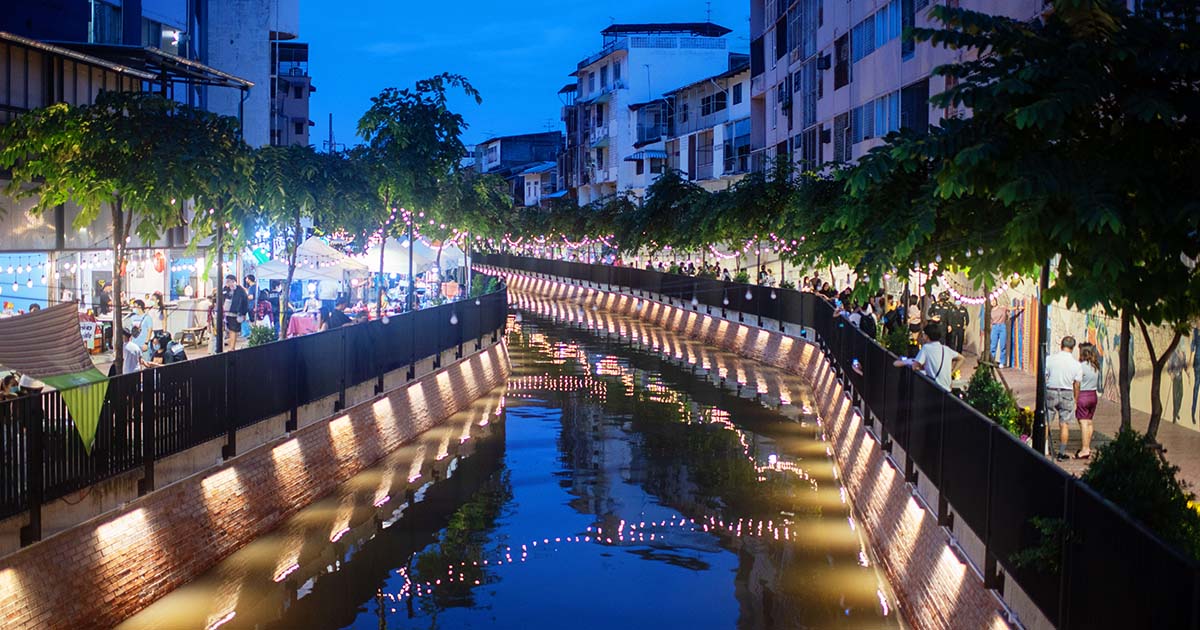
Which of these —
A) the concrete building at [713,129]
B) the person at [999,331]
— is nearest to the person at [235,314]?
the person at [999,331]

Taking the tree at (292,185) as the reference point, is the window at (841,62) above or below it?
above

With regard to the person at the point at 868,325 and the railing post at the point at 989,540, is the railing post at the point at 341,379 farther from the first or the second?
the person at the point at 868,325

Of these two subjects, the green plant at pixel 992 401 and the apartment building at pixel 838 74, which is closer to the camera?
the green plant at pixel 992 401

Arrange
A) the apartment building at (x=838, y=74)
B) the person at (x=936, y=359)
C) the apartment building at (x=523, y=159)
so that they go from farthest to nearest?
the apartment building at (x=523, y=159), the apartment building at (x=838, y=74), the person at (x=936, y=359)

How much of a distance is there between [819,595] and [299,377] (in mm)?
8118

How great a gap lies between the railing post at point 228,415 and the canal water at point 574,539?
1.11 m

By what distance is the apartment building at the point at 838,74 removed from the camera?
39.7m

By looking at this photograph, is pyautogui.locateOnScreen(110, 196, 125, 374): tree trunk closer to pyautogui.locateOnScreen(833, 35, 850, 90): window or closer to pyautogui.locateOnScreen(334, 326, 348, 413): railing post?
pyautogui.locateOnScreen(334, 326, 348, 413): railing post

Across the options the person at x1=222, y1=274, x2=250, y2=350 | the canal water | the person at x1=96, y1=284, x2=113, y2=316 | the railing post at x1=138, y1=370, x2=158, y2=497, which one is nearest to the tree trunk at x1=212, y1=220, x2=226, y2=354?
the canal water

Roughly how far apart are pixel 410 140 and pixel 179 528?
19.3 m

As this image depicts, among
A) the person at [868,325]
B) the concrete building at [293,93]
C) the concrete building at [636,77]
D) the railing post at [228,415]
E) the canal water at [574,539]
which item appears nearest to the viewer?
the canal water at [574,539]

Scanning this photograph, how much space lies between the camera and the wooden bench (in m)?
32.6

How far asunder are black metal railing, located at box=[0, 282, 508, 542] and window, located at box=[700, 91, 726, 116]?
55.7m

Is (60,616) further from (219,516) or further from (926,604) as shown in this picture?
(926,604)
